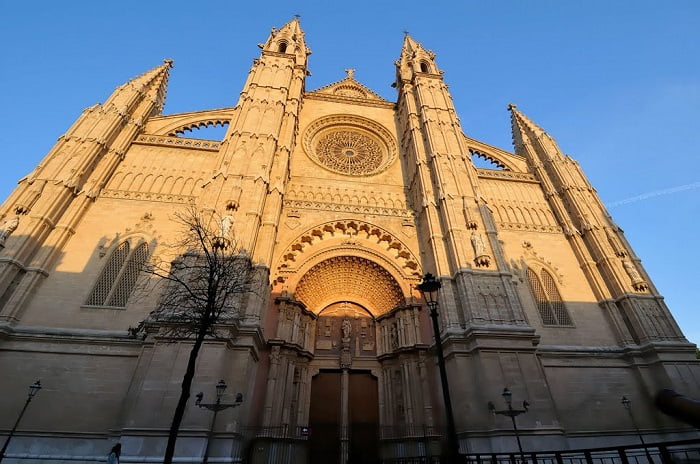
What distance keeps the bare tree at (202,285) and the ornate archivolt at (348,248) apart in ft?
10.5

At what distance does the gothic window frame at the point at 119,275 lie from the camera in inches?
543

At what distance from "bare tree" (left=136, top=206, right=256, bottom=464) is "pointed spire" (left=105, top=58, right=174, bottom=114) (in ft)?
31.7

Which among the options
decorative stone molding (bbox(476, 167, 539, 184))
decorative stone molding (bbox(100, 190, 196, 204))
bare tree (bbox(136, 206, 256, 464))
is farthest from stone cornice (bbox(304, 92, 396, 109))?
bare tree (bbox(136, 206, 256, 464))

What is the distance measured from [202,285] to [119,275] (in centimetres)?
427

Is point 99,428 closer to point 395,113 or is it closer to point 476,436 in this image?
point 476,436

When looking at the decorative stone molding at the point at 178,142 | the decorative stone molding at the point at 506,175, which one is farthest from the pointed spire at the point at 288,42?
the decorative stone molding at the point at 506,175

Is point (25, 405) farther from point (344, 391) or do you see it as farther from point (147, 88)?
point (147, 88)

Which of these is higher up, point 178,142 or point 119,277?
point 178,142

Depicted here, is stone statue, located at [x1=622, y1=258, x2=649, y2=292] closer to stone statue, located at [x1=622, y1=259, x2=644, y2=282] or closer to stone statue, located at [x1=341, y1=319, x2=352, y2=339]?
stone statue, located at [x1=622, y1=259, x2=644, y2=282]

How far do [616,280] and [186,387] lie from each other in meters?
18.7

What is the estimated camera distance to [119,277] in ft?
47.4

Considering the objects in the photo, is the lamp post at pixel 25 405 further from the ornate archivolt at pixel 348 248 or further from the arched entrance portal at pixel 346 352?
the arched entrance portal at pixel 346 352

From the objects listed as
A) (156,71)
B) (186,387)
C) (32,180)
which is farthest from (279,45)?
(186,387)

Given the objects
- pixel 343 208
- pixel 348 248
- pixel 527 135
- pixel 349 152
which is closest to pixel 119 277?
pixel 348 248
